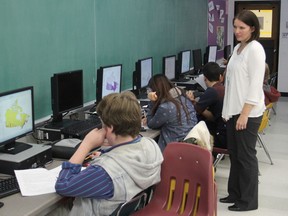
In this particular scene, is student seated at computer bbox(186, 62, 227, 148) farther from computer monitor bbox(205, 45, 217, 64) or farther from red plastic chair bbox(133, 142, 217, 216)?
computer monitor bbox(205, 45, 217, 64)

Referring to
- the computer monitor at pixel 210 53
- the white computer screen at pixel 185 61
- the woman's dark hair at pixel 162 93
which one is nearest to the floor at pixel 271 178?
the woman's dark hair at pixel 162 93

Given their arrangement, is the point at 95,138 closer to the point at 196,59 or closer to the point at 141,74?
the point at 141,74

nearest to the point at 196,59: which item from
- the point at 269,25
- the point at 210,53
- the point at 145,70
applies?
the point at 210,53

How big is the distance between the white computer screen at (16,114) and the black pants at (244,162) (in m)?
1.56

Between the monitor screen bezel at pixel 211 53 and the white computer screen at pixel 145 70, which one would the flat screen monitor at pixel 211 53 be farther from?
the white computer screen at pixel 145 70

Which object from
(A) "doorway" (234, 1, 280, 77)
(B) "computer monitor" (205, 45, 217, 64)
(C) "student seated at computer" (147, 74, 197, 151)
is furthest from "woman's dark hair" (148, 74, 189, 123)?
(A) "doorway" (234, 1, 280, 77)

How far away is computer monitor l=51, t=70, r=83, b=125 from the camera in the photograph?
3064 millimetres

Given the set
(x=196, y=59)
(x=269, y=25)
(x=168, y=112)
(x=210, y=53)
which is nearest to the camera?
(x=168, y=112)

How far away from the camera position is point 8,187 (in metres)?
2.06

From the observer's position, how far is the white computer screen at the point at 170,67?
5.52 metres

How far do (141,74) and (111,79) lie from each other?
32.6 inches

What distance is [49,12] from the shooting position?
10.9 feet

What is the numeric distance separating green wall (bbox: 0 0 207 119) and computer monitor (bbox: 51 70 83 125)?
0.21 meters

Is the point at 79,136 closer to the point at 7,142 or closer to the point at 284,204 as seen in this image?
the point at 7,142
